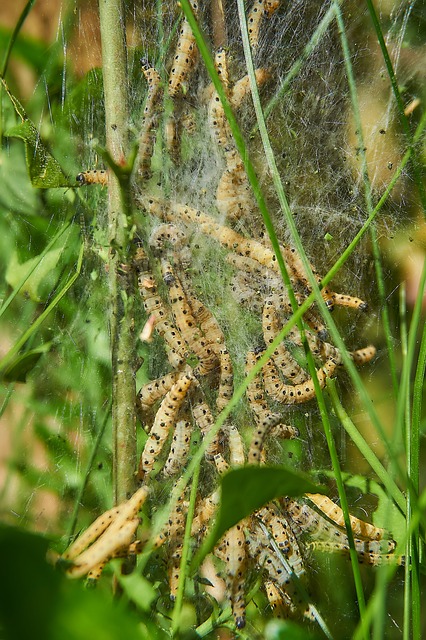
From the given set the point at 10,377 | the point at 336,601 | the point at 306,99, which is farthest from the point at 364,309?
the point at 10,377

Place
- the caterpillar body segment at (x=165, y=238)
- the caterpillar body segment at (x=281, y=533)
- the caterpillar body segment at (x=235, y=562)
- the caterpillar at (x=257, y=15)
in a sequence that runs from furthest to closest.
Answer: the caterpillar at (x=257, y=15) < the caterpillar body segment at (x=165, y=238) < the caterpillar body segment at (x=281, y=533) < the caterpillar body segment at (x=235, y=562)

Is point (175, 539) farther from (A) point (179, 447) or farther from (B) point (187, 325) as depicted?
(B) point (187, 325)

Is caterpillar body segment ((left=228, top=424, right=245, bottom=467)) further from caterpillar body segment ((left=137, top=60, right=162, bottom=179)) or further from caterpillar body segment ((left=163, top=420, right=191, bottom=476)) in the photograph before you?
caterpillar body segment ((left=137, top=60, right=162, bottom=179))

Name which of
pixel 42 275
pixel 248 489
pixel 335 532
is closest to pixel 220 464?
pixel 335 532

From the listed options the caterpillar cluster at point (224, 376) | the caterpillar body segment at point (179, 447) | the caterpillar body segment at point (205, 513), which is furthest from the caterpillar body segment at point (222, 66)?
the caterpillar body segment at point (205, 513)

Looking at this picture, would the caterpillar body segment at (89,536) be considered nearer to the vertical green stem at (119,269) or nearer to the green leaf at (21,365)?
the vertical green stem at (119,269)
